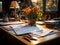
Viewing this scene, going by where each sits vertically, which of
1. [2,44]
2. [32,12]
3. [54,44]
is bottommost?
[2,44]

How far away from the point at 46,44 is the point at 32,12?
0.80m

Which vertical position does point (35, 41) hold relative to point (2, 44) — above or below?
above

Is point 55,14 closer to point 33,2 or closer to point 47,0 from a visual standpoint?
point 47,0

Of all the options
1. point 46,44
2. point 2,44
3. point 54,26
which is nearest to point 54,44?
point 46,44

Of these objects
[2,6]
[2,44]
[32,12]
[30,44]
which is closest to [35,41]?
[30,44]

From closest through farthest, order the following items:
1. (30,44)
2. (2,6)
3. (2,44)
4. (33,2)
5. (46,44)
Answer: (30,44) → (46,44) → (2,44) → (33,2) → (2,6)

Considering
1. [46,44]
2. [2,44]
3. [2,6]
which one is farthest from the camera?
[2,6]

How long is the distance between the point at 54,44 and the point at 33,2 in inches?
133

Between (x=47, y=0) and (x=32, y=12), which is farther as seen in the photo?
(x=47, y=0)

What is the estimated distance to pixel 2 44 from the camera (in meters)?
2.60

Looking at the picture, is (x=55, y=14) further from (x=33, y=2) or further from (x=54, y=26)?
(x=54, y=26)

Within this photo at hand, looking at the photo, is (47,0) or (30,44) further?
(47,0)

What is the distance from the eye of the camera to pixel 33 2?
193 inches

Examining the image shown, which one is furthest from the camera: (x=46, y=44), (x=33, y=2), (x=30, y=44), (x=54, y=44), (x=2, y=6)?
(x=2, y=6)
